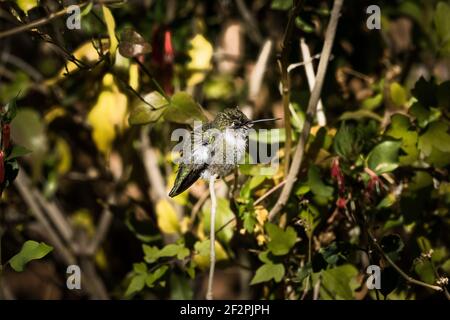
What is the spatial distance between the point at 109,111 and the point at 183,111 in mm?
224

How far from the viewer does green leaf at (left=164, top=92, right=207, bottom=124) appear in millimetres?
1073

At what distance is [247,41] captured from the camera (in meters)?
1.87

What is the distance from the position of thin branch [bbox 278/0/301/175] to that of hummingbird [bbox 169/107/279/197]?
62mm

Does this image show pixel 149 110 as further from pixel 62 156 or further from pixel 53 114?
pixel 62 156

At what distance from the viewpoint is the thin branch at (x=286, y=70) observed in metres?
0.95

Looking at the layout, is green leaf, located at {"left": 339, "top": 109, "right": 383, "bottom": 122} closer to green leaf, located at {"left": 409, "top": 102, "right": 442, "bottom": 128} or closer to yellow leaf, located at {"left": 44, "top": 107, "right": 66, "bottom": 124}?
green leaf, located at {"left": 409, "top": 102, "right": 442, "bottom": 128}

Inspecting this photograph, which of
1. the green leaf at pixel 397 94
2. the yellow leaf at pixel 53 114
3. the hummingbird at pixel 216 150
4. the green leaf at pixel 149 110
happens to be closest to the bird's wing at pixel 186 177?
the hummingbird at pixel 216 150

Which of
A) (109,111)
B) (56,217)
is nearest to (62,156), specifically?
(56,217)

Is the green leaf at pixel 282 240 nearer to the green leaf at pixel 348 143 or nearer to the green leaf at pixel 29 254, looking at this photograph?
the green leaf at pixel 348 143

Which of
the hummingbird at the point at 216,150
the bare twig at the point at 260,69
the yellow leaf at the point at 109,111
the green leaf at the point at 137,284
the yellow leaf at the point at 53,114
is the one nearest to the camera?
the hummingbird at the point at 216,150

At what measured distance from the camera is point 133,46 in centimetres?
104

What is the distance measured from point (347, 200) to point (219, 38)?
2.77ft

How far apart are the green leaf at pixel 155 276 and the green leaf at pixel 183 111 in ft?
0.96
